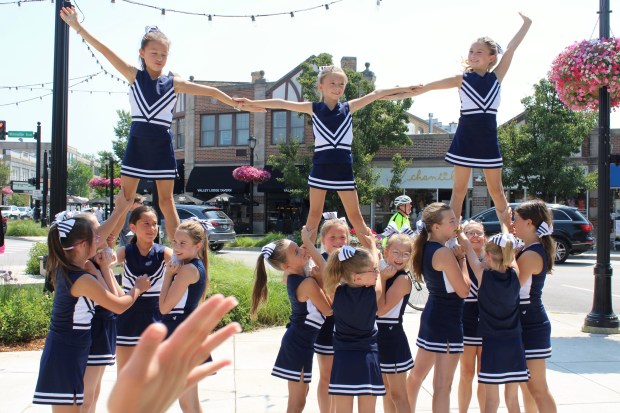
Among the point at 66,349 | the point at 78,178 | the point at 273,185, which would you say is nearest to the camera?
the point at 66,349

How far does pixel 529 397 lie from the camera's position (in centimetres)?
423

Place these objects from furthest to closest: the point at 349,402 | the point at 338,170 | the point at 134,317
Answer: the point at 338,170, the point at 134,317, the point at 349,402

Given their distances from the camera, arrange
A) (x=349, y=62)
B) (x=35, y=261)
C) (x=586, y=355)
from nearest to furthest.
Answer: (x=586, y=355)
(x=35, y=261)
(x=349, y=62)

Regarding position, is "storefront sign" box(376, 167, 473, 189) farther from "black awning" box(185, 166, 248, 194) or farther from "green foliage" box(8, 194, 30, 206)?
"green foliage" box(8, 194, 30, 206)

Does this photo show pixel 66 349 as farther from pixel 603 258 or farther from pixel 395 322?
pixel 603 258

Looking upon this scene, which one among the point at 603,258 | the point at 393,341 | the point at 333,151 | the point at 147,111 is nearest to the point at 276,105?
the point at 333,151

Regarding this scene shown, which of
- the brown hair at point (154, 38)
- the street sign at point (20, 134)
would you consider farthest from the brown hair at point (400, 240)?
the street sign at point (20, 134)

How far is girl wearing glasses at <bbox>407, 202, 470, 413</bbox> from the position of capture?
3.90 m

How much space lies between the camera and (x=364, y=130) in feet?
71.5

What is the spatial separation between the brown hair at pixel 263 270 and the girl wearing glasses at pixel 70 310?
92cm

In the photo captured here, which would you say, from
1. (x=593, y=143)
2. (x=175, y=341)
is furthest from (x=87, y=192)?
(x=175, y=341)

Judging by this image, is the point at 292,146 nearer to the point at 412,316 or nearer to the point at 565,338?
the point at 412,316

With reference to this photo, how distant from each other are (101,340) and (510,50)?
145 inches

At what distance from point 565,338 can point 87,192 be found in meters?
86.9
